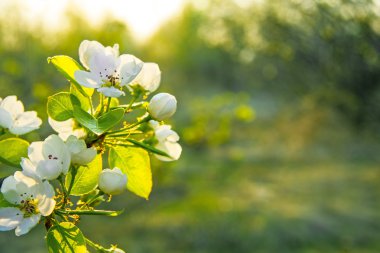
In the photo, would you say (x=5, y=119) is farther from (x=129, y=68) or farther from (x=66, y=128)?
(x=129, y=68)

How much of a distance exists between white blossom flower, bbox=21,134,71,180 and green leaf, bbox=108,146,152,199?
3.9 inches

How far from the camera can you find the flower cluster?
0.65 meters

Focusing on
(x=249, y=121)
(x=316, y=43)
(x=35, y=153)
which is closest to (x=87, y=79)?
(x=35, y=153)

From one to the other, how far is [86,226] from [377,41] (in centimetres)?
399

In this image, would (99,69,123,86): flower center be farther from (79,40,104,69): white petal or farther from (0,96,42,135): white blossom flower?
(0,96,42,135): white blossom flower

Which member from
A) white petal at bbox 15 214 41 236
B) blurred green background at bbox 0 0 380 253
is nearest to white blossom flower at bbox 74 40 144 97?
white petal at bbox 15 214 41 236

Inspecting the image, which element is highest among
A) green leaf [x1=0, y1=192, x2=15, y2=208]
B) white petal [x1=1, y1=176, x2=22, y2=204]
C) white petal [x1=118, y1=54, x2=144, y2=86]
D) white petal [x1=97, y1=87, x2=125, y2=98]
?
white petal [x1=118, y1=54, x2=144, y2=86]

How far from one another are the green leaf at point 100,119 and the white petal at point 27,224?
15 centimetres

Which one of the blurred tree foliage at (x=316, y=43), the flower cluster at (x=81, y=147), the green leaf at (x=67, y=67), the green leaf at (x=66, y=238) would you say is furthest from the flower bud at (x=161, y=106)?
the blurred tree foliage at (x=316, y=43)

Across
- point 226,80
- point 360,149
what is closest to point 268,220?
point 360,149

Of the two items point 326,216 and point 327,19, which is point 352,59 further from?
point 326,216

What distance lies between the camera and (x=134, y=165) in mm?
745

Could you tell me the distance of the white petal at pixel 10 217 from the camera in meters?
0.66

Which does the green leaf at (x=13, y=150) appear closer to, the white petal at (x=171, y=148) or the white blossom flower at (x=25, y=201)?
the white blossom flower at (x=25, y=201)
